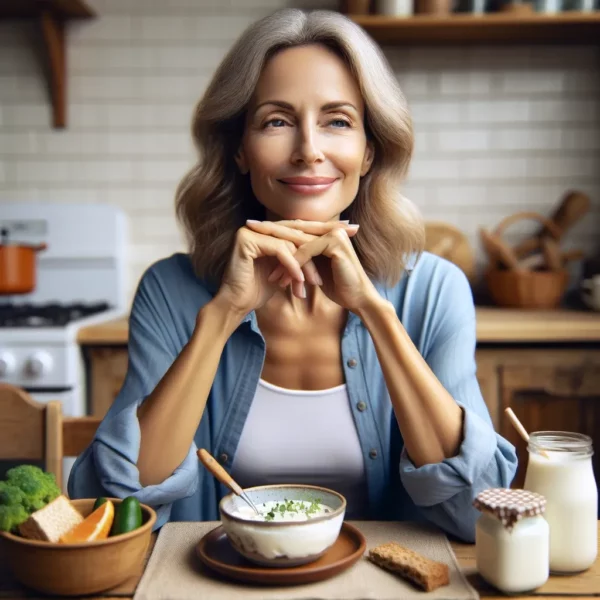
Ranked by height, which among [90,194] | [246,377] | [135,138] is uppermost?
[135,138]

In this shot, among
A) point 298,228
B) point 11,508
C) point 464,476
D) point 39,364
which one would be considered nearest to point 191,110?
point 39,364

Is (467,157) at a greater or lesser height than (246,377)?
greater

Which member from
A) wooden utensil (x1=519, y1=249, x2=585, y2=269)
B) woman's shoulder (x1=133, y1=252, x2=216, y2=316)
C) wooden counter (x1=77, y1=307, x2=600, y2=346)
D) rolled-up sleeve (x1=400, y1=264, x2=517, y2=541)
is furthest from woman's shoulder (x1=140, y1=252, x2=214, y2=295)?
wooden utensil (x1=519, y1=249, x2=585, y2=269)

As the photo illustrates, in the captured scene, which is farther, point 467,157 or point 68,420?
point 467,157

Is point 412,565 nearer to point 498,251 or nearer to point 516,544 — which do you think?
point 516,544

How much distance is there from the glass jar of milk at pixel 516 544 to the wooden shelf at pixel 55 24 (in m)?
2.78

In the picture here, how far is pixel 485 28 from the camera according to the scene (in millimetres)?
3047

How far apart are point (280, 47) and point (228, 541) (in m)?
0.95

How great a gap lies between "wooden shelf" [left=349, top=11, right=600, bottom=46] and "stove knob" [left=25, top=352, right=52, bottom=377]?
170cm

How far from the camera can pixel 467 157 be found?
333 centimetres

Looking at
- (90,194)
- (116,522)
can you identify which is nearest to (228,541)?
(116,522)

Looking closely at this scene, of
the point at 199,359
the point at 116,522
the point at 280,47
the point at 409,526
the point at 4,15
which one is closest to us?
the point at 116,522

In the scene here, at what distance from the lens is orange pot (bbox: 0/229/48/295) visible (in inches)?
117

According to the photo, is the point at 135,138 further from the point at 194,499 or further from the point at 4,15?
the point at 194,499
